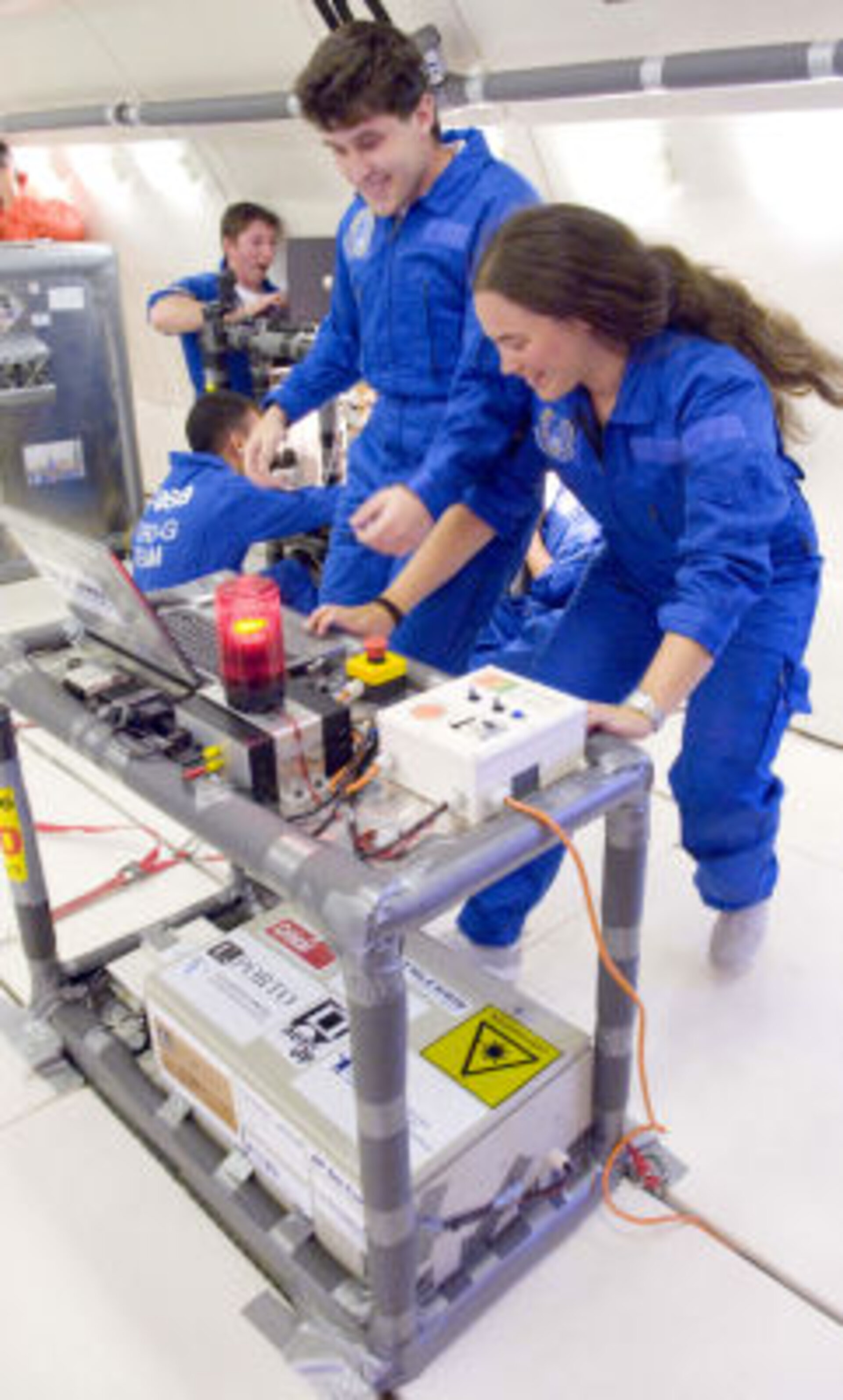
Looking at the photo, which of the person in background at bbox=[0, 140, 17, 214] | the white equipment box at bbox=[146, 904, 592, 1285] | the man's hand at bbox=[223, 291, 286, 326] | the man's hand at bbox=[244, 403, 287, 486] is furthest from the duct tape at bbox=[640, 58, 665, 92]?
the person in background at bbox=[0, 140, 17, 214]

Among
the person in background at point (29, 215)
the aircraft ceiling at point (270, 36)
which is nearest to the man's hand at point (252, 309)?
the aircraft ceiling at point (270, 36)

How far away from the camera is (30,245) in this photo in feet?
14.8

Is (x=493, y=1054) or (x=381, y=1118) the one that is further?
(x=493, y=1054)

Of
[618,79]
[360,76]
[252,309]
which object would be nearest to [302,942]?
[360,76]

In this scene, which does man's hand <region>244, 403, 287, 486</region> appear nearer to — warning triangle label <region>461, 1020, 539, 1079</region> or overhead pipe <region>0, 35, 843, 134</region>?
overhead pipe <region>0, 35, 843, 134</region>

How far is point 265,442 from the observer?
252 cm

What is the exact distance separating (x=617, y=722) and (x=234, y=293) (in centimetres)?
311

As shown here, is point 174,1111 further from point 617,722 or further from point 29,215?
point 29,215

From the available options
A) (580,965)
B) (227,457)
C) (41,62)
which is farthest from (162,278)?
(580,965)

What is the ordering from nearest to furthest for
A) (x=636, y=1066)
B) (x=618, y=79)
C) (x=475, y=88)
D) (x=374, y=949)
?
(x=374, y=949)
(x=636, y=1066)
(x=618, y=79)
(x=475, y=88)

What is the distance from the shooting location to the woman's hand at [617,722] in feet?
4.97

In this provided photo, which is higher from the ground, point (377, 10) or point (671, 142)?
point (377, 10)

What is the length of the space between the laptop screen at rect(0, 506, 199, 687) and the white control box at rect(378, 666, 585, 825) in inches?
13.4

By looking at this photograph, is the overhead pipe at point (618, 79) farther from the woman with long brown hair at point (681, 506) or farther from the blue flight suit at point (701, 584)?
the blue flight suit at point (701, 584)
